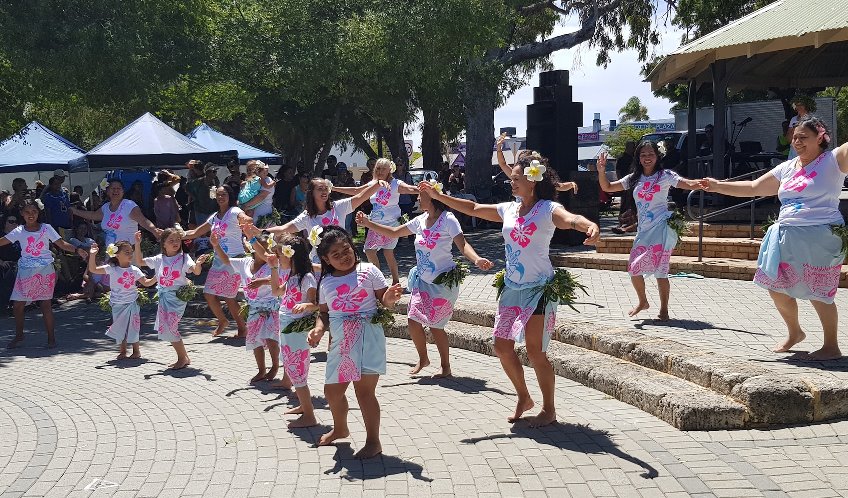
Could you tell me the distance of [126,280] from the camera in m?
9.84

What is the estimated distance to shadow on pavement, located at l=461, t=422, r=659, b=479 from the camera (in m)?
6.05

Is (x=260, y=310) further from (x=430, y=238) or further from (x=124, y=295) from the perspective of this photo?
(x=124, y=295)

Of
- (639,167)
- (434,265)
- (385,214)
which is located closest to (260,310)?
(434,265)

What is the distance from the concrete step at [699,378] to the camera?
6348 mm

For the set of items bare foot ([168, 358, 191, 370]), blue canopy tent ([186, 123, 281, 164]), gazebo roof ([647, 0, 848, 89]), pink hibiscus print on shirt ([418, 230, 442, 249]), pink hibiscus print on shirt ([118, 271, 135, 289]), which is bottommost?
bare foot ([168, 358, 191, 370])

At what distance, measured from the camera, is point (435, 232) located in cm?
809

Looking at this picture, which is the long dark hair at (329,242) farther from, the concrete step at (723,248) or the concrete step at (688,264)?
the concrete step at (688,264)

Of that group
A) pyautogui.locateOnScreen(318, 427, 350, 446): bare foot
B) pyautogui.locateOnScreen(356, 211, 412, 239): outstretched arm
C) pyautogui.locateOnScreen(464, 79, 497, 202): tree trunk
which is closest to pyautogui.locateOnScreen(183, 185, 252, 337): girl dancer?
pyautogui.locateOnScreen(356, 211, 412, 239): outstretched arm

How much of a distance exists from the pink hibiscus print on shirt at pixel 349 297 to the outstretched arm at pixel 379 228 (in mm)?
1029

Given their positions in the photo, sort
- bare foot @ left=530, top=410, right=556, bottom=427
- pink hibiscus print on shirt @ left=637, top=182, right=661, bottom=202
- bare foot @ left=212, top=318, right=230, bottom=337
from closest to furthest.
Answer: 1. bare foot @ left=530, top=410, right=556, bottom=427
2. pink hibiscus print on shirt @ left=637, top=182, right=661, bottom=202
3. bare foot @ left=212, top=318, right=230, bottom=337

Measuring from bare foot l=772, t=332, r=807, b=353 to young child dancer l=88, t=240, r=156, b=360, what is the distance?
243 inches

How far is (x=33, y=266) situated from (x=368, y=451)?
6.34 m

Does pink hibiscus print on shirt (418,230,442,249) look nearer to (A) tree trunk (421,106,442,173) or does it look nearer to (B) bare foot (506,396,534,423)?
(B) bare foot (506,396,534,423)

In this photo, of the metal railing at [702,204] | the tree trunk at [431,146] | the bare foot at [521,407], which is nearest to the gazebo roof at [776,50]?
the metal railing at [702,204]
